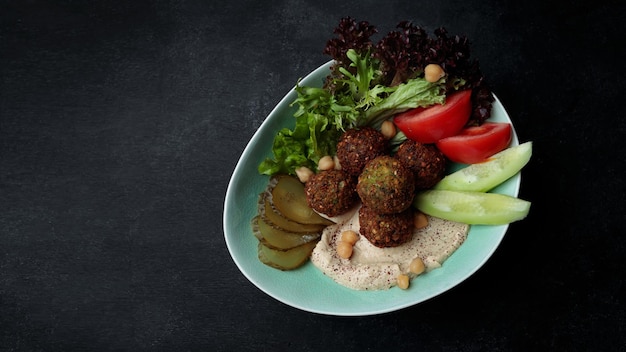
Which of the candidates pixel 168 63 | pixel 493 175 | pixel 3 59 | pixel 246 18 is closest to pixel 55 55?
pixel 3 59

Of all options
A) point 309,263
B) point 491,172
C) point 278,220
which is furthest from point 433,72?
point 309,263

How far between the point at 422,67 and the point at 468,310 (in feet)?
6.65

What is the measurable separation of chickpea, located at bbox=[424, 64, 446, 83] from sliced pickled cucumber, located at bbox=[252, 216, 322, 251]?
146 centimetres

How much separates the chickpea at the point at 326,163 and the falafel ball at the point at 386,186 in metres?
0.40

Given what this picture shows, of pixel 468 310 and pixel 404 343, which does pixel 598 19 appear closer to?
pixel 468 310

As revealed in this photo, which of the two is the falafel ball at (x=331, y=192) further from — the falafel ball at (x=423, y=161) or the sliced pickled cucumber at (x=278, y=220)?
the falafel ball at (x=423, y=161)

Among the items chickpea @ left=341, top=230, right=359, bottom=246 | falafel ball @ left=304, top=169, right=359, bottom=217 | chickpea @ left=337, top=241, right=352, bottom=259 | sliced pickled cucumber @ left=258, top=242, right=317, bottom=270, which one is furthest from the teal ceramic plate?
falafel ball @ left=304, top=169, right=359, bottom=217

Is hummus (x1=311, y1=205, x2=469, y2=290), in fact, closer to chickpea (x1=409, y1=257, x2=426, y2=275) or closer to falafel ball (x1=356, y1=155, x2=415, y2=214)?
chickpea (x1=409, y1=257, x2=426, y2=275)

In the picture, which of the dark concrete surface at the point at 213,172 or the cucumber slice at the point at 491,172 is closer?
the cucumber slice at the point at 491,172

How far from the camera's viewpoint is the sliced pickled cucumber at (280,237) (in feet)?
15.2

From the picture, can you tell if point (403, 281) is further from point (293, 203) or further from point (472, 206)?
point (293, 203)

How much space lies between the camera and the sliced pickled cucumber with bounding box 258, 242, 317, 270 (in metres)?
4.62

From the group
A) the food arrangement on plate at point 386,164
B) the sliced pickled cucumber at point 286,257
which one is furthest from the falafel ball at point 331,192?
the sliced pickled cucumber at point 286,257

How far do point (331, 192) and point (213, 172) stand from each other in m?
1.37
